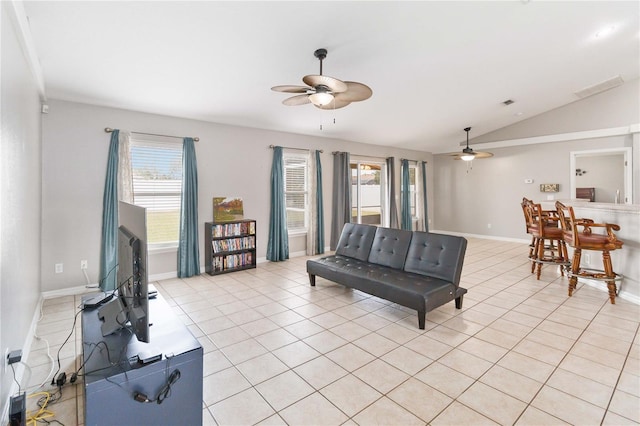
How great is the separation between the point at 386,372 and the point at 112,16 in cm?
381

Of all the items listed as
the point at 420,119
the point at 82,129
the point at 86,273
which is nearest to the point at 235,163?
the point at 82,129

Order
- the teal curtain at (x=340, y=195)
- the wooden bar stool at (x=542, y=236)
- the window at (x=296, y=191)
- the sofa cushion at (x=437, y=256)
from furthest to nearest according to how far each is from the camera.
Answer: the teal curtain at (x=340, y=195)
the window at (x=296, y=191)
the wooden bar stool at (x=542, y=236)
the sofa cushion at (x=437, y=256)

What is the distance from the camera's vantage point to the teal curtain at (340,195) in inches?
277

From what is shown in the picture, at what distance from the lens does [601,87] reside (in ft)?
19.8

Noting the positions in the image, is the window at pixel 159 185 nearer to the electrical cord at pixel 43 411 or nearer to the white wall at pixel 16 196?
the white wall at pixel 16 196

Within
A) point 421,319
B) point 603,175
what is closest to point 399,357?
point 421,319

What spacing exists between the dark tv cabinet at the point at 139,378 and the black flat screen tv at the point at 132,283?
0.34 ft

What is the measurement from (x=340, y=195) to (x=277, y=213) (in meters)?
1.75

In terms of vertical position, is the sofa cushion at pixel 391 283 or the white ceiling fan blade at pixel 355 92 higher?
the white ceiling fan blade at pixel 355 92

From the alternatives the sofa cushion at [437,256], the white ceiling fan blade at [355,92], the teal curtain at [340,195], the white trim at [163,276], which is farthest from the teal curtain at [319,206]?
the white ceiling fan blade at [355,92]

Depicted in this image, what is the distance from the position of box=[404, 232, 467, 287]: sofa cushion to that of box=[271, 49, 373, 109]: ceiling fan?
1829 mm

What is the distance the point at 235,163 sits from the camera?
5.55m

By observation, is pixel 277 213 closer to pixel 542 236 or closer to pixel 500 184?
pixel 542 236

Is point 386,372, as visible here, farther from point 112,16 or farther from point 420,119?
point 420,119
